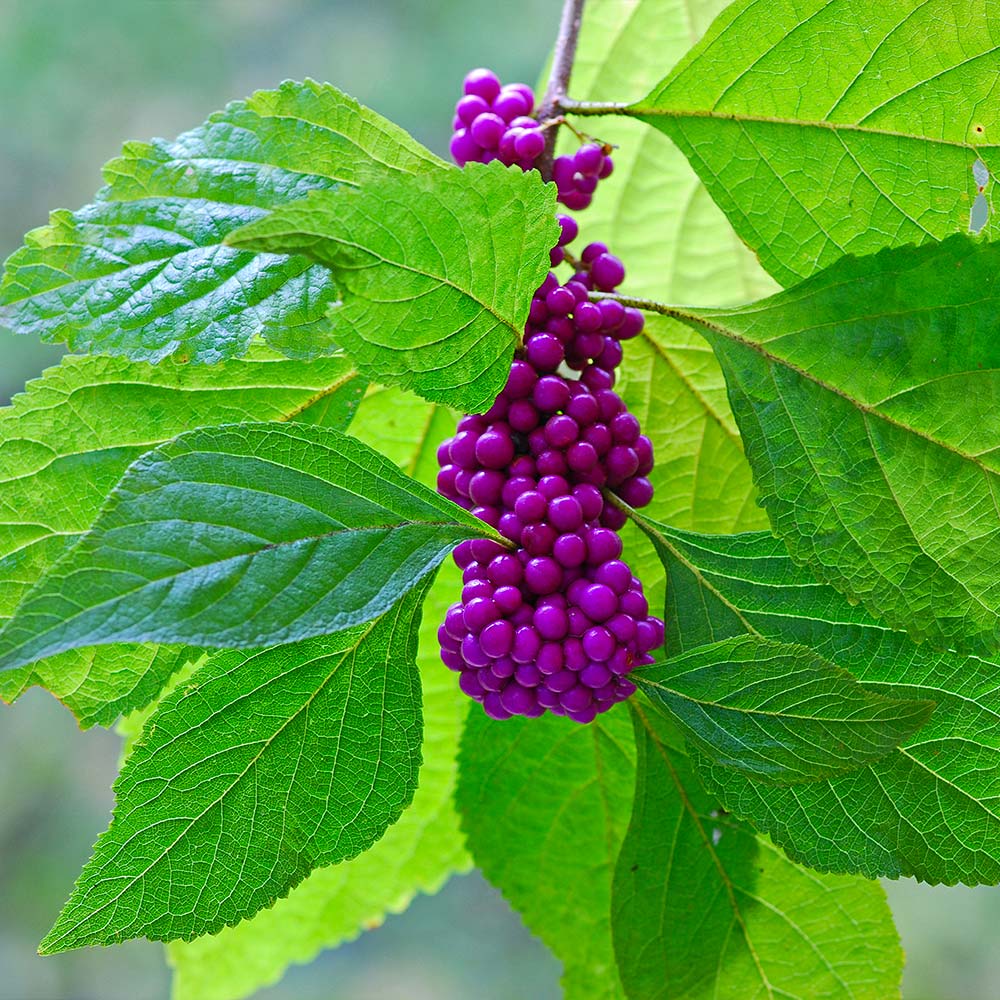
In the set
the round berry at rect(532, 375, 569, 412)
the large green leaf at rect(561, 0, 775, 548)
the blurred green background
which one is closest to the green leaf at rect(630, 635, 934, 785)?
the round berry at rect(532, 375, 569, 412)

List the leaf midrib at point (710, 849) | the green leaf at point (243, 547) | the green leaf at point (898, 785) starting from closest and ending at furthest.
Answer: the green leaf at point (243, 547) → the green leaf at point (898, 785) → the leaf midrib at point (710, 849)

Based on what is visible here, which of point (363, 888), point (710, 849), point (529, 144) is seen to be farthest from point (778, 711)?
point (363, 888)

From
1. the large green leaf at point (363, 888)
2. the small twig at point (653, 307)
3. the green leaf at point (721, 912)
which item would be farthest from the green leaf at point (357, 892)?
the small twig at point (653, 307)

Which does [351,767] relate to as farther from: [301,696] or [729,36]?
[729,36]

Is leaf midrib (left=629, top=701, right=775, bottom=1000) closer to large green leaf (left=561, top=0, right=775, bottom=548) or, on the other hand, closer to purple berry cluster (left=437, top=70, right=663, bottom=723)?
purple berry cluster (left=437, top=70, right=663, bottom=723)

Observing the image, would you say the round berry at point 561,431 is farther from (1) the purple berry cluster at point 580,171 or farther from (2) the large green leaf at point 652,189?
(2) the large green leaf at point 652,189

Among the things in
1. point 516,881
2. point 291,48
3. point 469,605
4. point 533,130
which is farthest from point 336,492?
point 291,48
